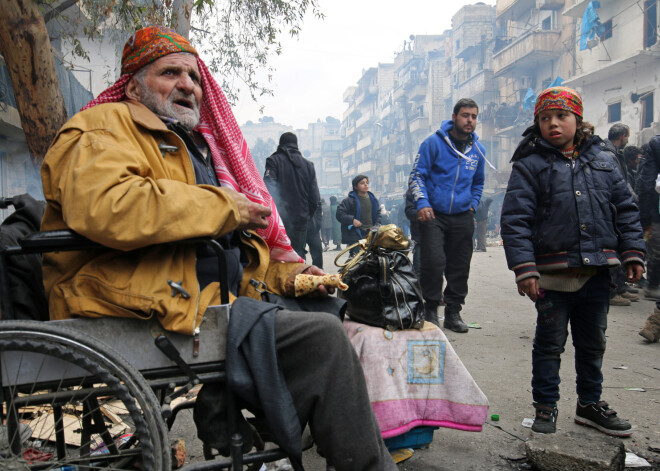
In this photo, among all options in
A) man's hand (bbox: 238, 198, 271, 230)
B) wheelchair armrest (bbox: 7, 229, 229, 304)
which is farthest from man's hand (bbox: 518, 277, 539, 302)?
wheelchair armrest (bbox: 7, 229, 229, 304)

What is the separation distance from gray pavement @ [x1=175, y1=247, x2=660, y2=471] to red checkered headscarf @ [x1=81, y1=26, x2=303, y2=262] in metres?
1.09

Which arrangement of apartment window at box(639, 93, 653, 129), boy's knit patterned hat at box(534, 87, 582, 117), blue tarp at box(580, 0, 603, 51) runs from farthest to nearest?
blue tarp at box(580, 0, 603, 51) → apartment window at box(639, 93, 653, 129) → boy's knit patterned hat at box(534, 87, 582, 117)

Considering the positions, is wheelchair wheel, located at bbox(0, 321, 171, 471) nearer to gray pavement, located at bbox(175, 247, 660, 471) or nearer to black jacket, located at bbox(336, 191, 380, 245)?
gray pavement, located at bbox(175, 247, 660, 471)

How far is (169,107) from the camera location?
220 centimetres

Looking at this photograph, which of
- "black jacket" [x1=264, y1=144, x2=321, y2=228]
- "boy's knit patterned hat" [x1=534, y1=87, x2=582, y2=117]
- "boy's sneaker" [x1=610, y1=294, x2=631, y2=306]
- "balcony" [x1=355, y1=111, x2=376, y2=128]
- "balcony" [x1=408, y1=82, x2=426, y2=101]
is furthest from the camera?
"balcony" [x1=355, y1=111, x2=376, y2=128]

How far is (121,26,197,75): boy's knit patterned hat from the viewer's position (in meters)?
2.23

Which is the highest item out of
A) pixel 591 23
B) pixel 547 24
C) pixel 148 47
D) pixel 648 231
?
pixel 547 24

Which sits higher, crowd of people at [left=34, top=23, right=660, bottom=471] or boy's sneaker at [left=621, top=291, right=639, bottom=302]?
crowd of people at [left=34, top=23, right=660, bottom=471]

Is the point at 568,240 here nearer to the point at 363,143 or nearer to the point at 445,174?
the point at 445,174

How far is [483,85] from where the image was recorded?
43.5 m

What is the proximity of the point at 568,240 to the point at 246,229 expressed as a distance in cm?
182

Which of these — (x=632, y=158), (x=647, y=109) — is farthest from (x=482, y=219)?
(x=647, y=109)

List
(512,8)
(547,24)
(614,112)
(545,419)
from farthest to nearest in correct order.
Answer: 1. (512,8)
2. (547,24)
3. (614,112)
4. (545,419)

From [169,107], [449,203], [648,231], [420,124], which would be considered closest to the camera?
[169,107]
